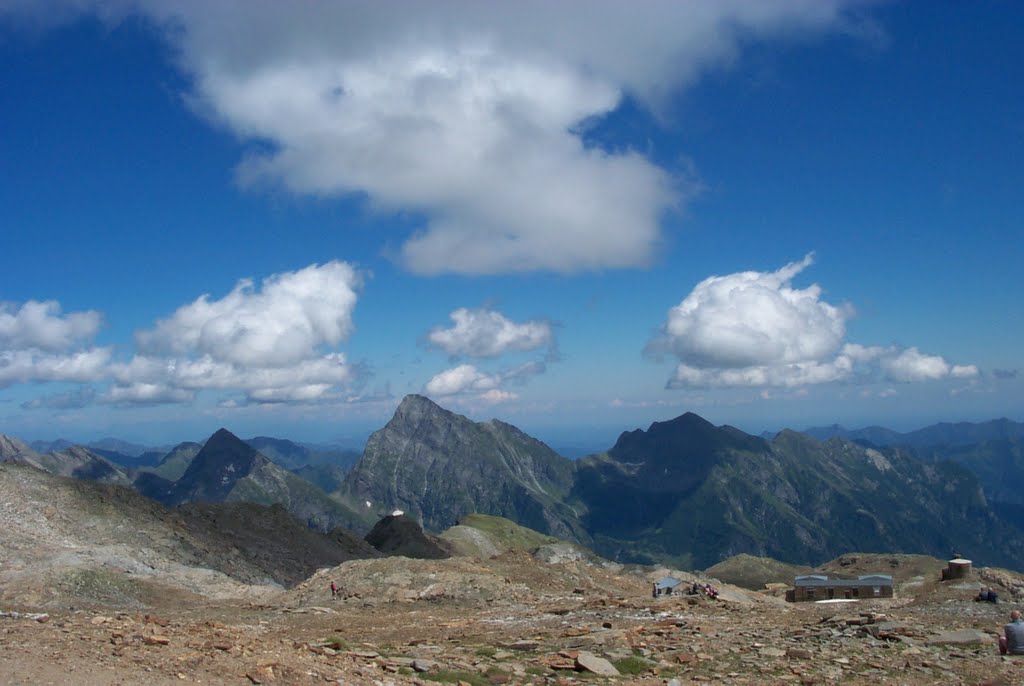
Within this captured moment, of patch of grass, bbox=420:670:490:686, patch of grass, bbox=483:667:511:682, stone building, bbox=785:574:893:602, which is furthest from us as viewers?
stone building, bbox=785:574:893:602

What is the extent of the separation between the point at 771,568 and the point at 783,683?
15516 cm

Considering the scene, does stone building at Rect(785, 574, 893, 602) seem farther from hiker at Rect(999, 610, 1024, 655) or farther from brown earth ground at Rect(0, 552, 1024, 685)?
hiker at Rect(999, 610, 1024, 655)

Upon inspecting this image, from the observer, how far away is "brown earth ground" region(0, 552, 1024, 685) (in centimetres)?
1872

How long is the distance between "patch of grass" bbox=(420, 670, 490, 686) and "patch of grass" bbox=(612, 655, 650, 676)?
4.65 meters

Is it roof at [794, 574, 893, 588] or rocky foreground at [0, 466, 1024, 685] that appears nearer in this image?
rocky foreground at [0, 466, 1024, 685]

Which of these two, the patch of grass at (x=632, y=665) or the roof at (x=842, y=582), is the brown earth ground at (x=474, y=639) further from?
the roof at (x=842, y=582)

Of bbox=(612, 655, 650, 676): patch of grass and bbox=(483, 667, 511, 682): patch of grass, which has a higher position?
bbox=(483, 667, 511, 682): patch of grass

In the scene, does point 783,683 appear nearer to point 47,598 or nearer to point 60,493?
point 47,598

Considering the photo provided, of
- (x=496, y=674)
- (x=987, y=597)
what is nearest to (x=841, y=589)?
(x=987, y=597)

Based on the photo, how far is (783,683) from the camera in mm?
21641

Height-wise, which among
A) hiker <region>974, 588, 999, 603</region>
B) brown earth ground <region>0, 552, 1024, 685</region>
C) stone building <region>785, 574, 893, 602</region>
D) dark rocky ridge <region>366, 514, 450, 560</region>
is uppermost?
brown earth ground <region>0, 552, 1024, 685</region>

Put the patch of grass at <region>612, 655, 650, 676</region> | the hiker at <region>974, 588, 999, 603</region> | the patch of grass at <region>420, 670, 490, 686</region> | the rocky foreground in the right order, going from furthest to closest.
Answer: the hiker at <region>974, 588, 999, 603</region>, the patch of grass at <region>612, 655, 650, 676</region>, the patch of grass at <region>420, 670, 490, 686</region>, the rocky foreground

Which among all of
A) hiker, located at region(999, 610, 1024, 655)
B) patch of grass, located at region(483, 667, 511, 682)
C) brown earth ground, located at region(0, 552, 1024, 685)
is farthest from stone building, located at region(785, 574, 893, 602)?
patch of grass, located at region(483, 667, 511, 682)

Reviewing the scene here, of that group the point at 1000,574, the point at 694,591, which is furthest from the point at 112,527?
the point at 1000,574
